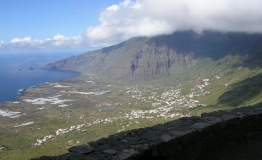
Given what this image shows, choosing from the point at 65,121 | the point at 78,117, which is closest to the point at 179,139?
the point at 65,121

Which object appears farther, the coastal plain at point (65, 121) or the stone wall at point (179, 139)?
the coastal plain at point (65, 121)

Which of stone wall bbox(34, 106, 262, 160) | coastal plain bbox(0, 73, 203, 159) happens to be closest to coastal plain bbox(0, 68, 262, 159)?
coastal plain bbox(0, 73, 203, 159)

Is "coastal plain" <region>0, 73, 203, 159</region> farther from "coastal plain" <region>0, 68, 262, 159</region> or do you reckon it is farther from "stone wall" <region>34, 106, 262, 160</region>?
"stone wall" <region>34, 106, 262, 160</region>

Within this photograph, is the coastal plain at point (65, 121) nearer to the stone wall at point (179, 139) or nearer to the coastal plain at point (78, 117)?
the coastal plain at point (78, 117)

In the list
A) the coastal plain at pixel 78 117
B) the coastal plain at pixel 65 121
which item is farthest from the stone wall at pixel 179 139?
the coastal plain at pixel 65 121

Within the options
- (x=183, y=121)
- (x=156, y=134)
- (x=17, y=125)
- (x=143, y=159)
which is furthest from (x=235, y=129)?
(x=17, y=125)

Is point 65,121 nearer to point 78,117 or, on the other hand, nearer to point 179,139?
point 78,117

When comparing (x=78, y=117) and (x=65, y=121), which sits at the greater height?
Result: (x=65, y=121)

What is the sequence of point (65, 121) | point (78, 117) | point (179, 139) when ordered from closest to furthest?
1. point (179, 139)
2. point (65, 121)
3. point (78, 117)
